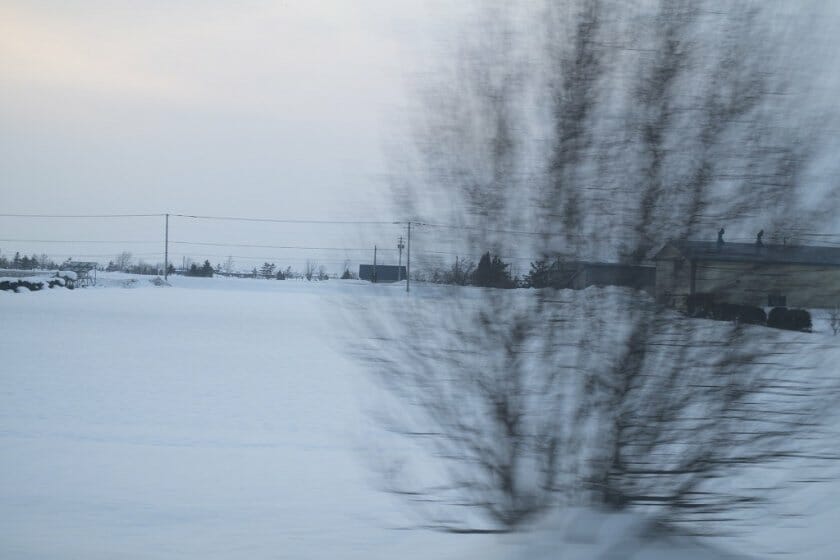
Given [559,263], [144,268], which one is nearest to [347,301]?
[559,263]

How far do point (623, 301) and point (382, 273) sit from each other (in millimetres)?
1598

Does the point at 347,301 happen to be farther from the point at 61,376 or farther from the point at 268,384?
the point at 61,376

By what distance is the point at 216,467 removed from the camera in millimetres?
8031

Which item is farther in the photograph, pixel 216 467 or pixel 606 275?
pixel 216 467

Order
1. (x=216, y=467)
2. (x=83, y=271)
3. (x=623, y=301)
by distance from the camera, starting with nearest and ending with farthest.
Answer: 1. (x=623, y=301)
2. (x=216, y=467)
3. (x=83, y=271)

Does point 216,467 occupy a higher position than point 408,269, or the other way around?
point 408,269

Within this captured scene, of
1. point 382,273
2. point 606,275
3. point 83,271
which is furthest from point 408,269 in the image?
point 83,271

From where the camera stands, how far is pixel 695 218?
4145 mm

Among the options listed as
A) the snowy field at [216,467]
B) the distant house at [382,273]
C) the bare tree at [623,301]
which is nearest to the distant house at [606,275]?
the bare tree at [623,301]

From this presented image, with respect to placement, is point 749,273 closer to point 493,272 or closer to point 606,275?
point 606,275

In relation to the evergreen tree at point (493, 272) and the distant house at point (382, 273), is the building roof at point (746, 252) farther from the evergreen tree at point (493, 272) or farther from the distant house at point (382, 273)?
the distant house at point (382, 273)

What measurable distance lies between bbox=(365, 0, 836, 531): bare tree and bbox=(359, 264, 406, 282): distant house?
0.40 m

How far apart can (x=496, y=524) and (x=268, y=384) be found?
9.60 m

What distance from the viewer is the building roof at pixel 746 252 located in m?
4.20
